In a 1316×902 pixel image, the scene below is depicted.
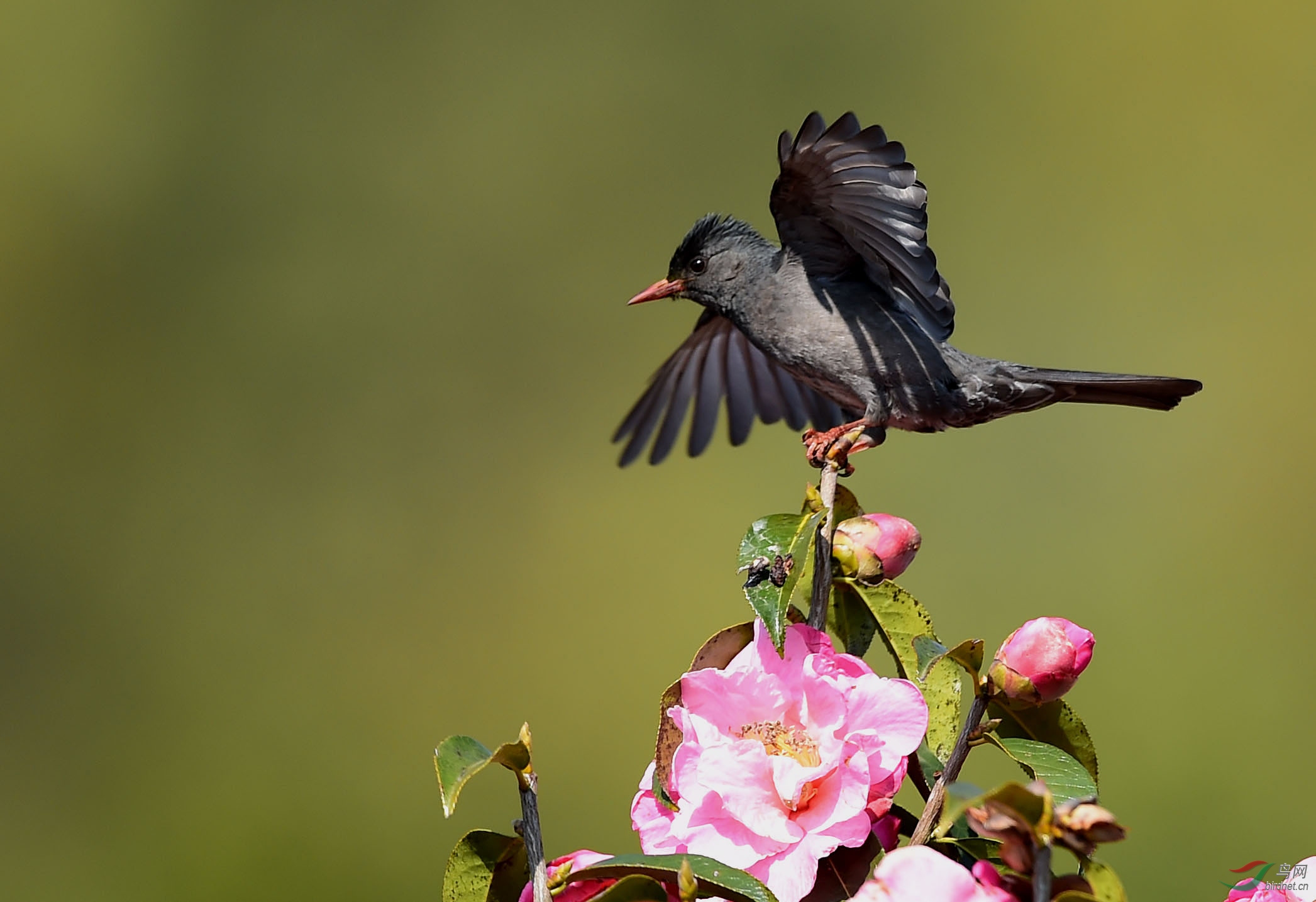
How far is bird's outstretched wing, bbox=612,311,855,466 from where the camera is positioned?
86.3 inches

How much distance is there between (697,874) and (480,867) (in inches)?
5.9

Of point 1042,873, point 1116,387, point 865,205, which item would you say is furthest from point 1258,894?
point 1116,387

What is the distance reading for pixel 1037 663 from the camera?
2.17 feet

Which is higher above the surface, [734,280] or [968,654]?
[734,280]

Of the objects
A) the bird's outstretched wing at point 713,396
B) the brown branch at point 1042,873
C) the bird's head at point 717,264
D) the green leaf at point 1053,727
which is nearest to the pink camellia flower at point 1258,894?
the green leaf at point 1053,727

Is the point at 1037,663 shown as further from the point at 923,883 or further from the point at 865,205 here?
Answer: the point at 865,205

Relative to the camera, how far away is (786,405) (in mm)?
2203

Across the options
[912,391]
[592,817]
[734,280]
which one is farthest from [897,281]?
[592,817]

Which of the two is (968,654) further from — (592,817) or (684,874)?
(592,817)

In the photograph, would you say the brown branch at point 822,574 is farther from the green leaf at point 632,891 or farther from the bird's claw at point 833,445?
the bird's claw at point 833,445

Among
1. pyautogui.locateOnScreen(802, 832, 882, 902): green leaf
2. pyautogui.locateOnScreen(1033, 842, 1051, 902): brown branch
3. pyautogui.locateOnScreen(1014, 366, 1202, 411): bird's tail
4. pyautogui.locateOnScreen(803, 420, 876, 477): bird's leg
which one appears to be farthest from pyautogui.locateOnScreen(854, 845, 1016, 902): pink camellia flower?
pyautogui.locateOnScreen(1014, 366, 1202, 411): bird's tail

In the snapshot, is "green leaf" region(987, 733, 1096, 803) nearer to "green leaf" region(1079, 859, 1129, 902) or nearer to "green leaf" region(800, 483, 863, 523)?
"green leaf" region(1079, 859, 1129, 902)

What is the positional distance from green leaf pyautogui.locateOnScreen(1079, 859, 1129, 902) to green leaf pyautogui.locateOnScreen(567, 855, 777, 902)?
15 cm

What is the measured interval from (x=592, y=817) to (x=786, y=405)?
222 centimetres
